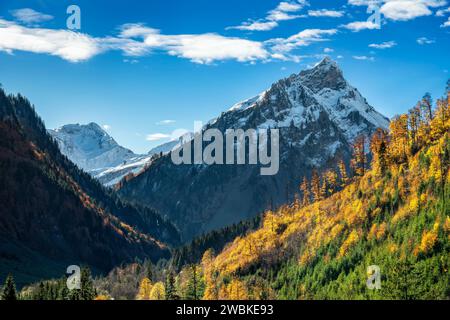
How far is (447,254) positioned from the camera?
131750 mm

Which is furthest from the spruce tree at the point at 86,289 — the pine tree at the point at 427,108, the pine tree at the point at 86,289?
the pine tree at the point at 427,108

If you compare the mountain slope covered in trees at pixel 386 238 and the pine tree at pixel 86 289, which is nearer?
the mountain slope covered in trees at pixel 386 238

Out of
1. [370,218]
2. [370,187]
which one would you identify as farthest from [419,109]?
[370,218]

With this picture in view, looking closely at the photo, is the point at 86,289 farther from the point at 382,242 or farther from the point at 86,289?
the point at 382,242

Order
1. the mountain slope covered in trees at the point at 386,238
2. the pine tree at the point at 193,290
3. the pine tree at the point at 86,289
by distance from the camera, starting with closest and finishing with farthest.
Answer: the mountain slope covered in trees at the point at 386,238, the pine tree at the point at 86,289, the pine tree at the point at 193,290

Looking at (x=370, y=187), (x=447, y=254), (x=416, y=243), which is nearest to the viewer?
(x=447, y=254)

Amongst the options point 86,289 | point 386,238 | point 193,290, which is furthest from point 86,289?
point 386,238

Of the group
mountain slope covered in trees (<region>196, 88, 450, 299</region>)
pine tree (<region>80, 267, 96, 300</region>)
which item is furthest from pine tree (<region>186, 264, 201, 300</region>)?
pine tree (<region>80, 267, 96, 300</region>)

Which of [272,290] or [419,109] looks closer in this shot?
[272,290]

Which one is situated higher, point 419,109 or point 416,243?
point 419,109

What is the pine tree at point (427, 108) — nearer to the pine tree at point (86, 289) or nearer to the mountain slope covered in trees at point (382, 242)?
the mountain slope covered in trees at point (382, 242)
